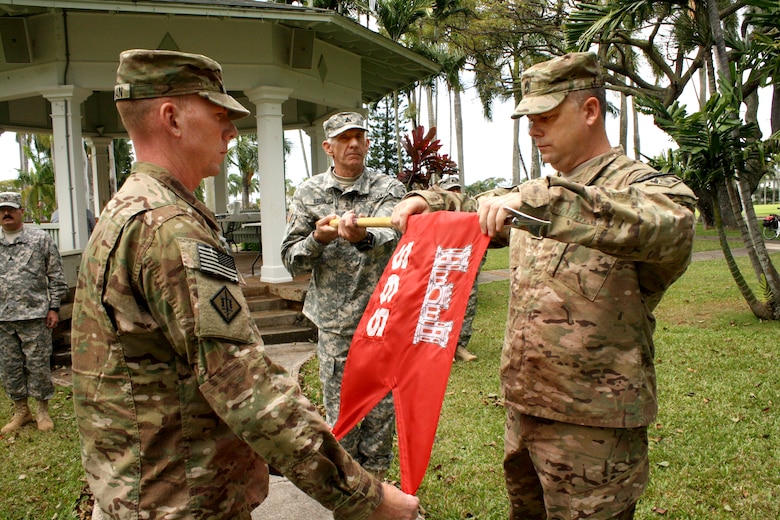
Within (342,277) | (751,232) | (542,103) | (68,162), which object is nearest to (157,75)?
(542,103)

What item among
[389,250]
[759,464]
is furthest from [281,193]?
[759,464]

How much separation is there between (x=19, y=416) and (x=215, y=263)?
16.5 feet

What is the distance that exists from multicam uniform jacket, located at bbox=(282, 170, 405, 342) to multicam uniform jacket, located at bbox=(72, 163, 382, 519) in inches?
71.8

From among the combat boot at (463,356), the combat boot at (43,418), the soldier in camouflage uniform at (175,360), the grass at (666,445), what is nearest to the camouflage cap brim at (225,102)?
the soldier in camouflage uniform at (175,360)

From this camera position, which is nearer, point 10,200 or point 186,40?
point 10,200

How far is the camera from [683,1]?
8.79 meters

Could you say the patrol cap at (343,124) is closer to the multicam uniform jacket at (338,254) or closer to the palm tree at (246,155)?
the multicam uniform jacket at (338,254)

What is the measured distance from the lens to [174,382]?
1473mm

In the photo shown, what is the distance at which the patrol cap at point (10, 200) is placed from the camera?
17.7ft

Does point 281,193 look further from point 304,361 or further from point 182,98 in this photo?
point 182,98

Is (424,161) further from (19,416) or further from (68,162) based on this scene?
(19,416)

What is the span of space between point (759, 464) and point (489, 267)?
41.4 ft

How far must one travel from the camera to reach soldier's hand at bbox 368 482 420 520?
1.57 meters

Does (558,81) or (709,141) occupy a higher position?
(709,141)
